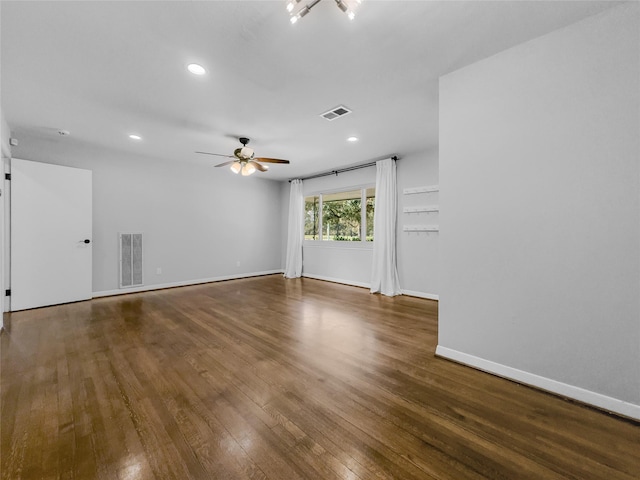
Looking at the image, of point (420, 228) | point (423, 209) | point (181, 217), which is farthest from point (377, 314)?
point (181, 217)

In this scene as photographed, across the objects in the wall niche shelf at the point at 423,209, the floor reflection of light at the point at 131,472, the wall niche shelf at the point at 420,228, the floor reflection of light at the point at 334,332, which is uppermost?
the wall niche shelf at the point at 423,209

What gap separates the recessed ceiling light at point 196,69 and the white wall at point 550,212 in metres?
2.24

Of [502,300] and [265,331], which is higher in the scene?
[502,300]

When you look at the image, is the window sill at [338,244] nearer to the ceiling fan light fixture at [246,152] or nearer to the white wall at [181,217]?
the white wall at [181,217]

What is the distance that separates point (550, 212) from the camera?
1.97 m

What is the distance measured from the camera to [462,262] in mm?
2385

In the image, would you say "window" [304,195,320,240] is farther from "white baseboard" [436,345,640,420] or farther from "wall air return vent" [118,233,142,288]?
"white baseboard" [436,345,640,420]

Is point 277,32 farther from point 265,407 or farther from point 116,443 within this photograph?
point 116,443

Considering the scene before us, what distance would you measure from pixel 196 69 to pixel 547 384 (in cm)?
392

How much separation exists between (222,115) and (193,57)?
113cm

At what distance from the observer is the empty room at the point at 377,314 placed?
1.48 m

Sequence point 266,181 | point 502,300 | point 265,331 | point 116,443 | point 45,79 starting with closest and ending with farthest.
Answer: point 116,443, point 502,300, point 45,79, point 265,331, point 266,181

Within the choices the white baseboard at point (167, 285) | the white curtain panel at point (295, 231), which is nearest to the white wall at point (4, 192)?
the white baseboard at point (167, 285)

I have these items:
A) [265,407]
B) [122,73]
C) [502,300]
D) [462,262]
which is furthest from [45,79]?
[502,300]
